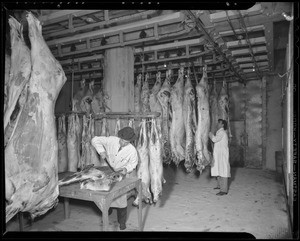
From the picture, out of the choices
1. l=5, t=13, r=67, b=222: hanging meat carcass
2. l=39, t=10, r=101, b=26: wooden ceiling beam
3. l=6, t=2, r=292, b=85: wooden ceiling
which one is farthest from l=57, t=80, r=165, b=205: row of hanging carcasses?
l=5, t=13, r=67, b=222: hanging meat carcass

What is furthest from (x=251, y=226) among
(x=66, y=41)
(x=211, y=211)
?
(x=66, y=41)

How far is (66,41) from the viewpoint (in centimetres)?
440

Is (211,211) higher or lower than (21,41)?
lower

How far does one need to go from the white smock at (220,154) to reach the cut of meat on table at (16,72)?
4.78 meters

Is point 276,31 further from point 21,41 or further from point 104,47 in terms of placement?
point 21,41

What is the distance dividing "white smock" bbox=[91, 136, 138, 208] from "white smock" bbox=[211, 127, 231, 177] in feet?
9.42

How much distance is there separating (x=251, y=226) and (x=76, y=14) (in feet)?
14.6

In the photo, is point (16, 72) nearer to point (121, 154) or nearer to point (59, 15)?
point (59, 15)

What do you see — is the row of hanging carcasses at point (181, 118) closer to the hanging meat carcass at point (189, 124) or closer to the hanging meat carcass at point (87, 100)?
the hanging meat carcass at point (189, 124)

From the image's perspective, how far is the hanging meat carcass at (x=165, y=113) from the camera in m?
6.18

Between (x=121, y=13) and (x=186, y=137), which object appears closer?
(x=121, y=13)

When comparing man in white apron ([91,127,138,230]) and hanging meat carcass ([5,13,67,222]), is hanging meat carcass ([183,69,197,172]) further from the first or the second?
hanging meat carcass ([5,13,67,222])

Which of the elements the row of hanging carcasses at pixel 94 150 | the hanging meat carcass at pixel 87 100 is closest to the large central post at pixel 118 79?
the row of hanging carcasses at pixel 94 150
